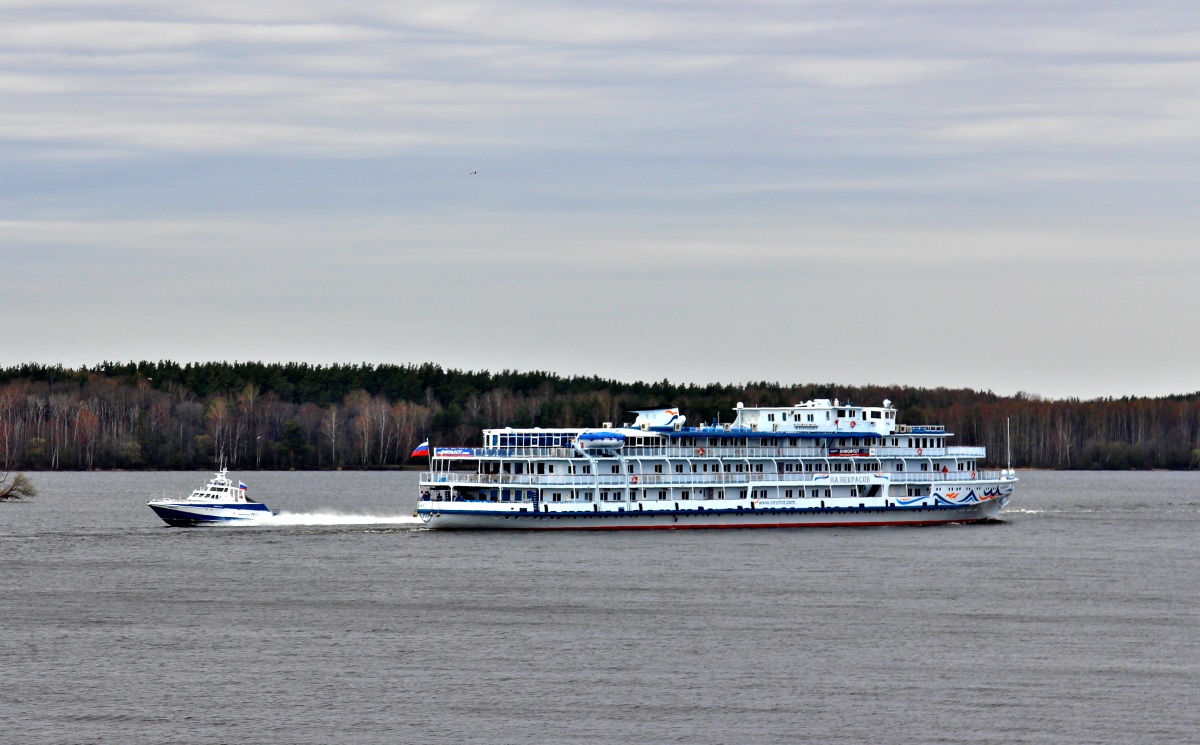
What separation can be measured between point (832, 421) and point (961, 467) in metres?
11.7

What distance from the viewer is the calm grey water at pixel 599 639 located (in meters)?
42.9

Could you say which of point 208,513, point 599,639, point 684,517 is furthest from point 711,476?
point 599,639

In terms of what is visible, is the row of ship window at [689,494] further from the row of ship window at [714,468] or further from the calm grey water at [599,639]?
the calm grey water at [599,639]

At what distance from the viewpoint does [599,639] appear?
180ft

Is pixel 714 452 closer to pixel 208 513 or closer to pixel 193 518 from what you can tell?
pixel 208 513

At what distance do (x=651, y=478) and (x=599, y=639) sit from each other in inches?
1484

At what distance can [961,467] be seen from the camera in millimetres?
101625

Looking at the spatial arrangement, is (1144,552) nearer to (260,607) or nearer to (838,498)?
(838,498)

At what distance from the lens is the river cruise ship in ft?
296

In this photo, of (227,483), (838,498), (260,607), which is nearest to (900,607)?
(260,607)

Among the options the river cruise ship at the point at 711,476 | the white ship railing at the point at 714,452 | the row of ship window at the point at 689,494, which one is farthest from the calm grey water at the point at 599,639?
the white ship railing at the point at 714,452

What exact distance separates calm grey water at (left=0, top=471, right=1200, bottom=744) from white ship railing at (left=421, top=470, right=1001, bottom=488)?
3.22 m

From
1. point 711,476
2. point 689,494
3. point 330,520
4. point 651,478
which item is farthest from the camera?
point 330,520

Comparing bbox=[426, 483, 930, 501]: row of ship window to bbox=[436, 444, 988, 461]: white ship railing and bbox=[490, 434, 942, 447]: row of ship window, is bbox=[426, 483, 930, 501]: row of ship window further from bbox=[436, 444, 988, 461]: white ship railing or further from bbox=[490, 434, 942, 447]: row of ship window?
bbox=[490, 434, 942, 447]: row of ship window
